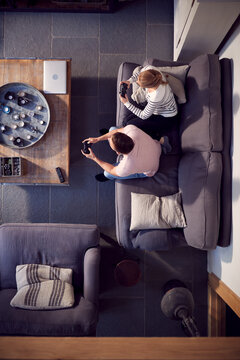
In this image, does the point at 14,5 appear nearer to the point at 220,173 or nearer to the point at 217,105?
the point at 217,105

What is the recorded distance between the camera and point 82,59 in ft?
9.81

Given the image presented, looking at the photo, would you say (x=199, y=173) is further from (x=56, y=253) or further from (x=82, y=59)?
(x=82, y=59)

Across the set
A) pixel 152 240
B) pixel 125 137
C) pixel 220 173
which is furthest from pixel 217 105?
pixel 152 240

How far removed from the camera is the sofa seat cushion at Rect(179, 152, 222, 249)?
2.10 meters

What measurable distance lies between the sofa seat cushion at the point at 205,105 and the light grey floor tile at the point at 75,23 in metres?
1.43

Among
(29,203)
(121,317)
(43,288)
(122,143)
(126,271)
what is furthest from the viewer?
(29,203)

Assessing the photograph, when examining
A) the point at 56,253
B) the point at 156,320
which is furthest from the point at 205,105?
the point at 156,320

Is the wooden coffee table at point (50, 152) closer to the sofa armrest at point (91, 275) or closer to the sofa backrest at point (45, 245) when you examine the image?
the sofa backrest at point (45, 245)

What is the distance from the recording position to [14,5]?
2.89m

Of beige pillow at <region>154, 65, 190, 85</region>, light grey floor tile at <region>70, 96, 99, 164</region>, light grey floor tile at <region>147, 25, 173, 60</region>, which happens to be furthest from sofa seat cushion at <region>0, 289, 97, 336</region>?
light grey floor tile at <region>147, 25, 173, 60</region>

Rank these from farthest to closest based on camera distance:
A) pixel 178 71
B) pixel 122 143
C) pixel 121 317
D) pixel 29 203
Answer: pixel 29 203, pixel 121 317, pixel 178 71, pixel 122 143

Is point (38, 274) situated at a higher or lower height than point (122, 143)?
lower

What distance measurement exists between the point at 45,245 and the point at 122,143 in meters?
1.19

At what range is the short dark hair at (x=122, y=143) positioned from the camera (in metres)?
1.95
